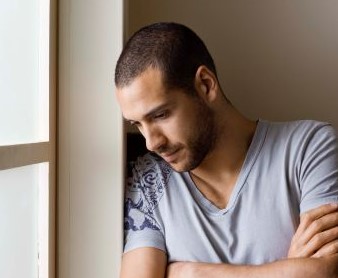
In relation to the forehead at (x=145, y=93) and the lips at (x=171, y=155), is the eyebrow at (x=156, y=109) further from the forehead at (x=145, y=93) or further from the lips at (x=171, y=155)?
the lips at (x=171, y=155)

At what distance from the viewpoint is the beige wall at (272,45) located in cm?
162

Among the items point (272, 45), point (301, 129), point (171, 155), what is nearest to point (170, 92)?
point (171, 155)

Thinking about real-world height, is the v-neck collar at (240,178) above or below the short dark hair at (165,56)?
below

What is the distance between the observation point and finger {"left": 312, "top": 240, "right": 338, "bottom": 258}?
1057mm

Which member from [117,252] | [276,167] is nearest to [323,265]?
[276,167]

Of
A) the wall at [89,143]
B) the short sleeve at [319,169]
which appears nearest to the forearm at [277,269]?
the short sleeve at [319,169]

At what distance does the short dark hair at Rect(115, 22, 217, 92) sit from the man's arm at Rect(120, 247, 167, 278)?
44cm

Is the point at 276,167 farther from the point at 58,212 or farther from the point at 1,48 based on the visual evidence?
the point at 1,48

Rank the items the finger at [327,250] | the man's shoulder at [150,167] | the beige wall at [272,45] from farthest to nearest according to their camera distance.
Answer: the beige wall at [272,45] < the man's shoulder at [150,167] < the finger at [327,250]

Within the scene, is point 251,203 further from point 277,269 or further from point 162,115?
point 162,115

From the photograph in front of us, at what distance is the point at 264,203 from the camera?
1.17 meters

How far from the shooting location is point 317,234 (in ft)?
3.52

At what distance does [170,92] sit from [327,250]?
530mm

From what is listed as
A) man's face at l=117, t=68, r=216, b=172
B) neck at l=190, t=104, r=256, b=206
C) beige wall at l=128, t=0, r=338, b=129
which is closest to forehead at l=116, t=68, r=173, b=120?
man's face at l=117, t=68, r=216, b=172
